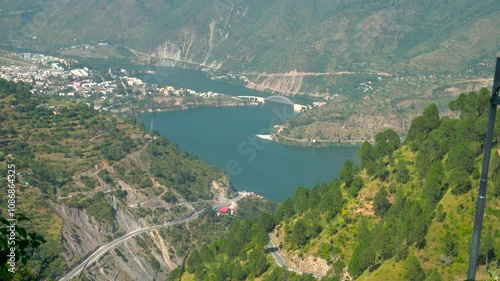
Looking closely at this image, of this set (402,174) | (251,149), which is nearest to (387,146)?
(402,174)

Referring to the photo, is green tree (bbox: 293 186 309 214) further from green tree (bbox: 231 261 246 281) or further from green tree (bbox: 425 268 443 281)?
green tree (bbox: 425 268 443 281)

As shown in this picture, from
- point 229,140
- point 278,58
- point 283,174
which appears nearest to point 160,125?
point 229,140

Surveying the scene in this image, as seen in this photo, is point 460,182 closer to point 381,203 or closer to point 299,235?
point 381,203

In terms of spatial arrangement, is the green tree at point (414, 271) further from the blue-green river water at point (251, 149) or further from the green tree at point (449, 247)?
the blue-green river water at point (251, 149)

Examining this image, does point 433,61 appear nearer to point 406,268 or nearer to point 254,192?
point 254,192

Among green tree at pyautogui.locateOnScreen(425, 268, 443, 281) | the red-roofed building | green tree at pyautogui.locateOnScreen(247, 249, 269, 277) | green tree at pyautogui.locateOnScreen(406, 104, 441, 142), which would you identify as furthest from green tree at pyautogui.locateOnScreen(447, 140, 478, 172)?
the red-roofed building

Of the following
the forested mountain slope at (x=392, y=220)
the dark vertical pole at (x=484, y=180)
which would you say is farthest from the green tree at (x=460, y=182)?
the dark vertical pole at (x=484, y=180)
